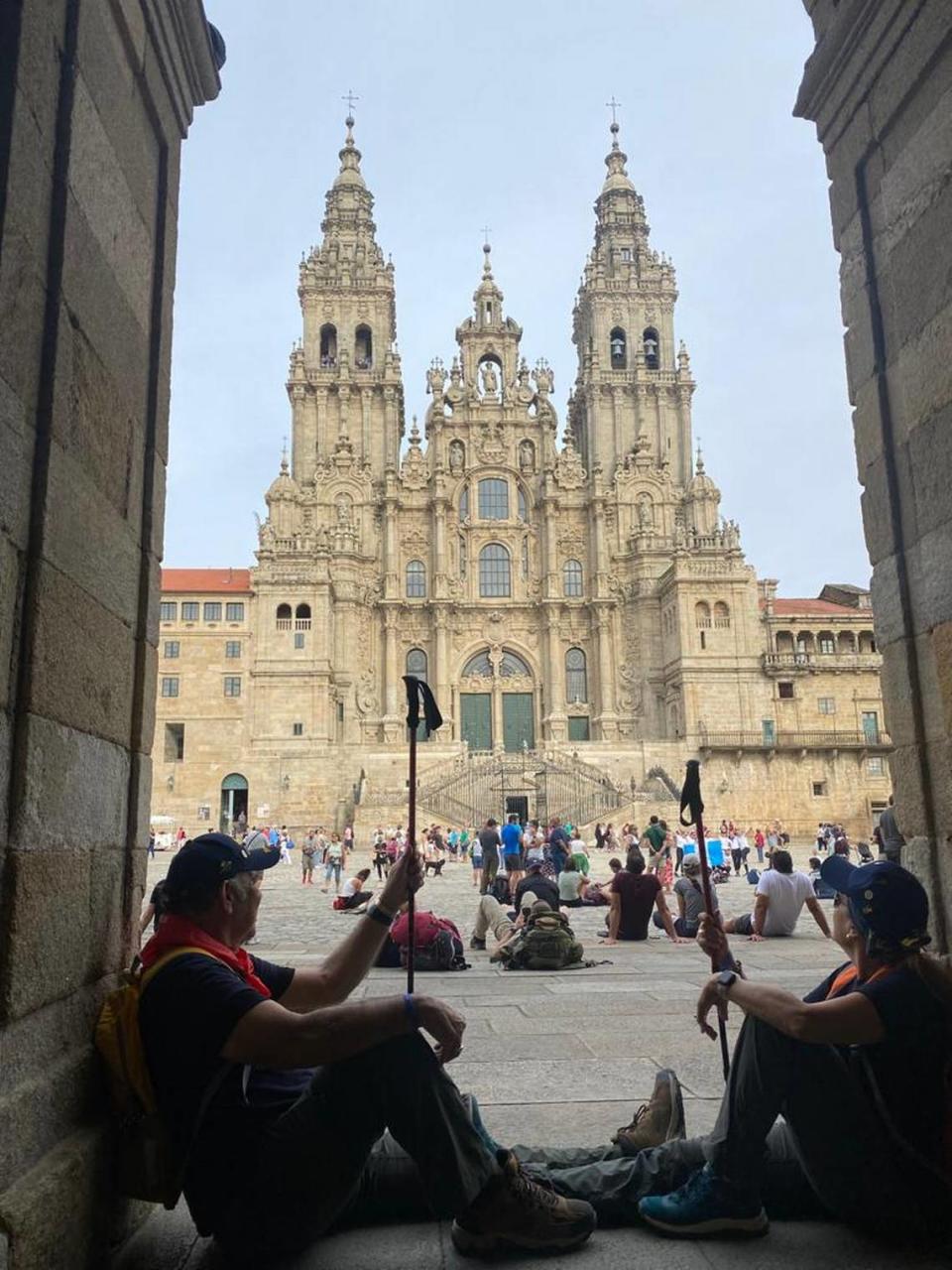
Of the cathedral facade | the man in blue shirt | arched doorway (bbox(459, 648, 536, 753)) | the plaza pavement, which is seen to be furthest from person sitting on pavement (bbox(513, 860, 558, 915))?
arched doorway (bbox(459, 648, 536, 753))

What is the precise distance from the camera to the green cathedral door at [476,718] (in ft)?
151

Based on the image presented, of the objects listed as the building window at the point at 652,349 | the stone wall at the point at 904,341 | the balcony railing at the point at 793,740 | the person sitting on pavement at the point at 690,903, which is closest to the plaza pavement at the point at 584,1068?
the person sitting on pavement at the point at 690,903

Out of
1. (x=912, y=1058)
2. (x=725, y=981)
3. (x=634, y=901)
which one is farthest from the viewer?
(x=634, y=901)

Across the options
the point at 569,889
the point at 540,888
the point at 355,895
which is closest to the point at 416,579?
the point at 569,889

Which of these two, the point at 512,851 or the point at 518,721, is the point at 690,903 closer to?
the point at 512,851

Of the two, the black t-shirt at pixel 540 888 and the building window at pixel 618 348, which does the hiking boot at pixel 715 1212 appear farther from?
the building window at pixel 618 348

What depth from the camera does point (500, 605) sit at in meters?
47.8

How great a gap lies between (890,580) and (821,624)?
45.1 metres

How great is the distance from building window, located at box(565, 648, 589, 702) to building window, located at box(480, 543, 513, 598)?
4.37 m

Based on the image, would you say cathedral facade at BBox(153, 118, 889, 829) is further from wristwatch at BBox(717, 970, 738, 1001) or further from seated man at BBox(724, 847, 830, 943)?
wristwatch at BBox(717, 970, 738, 1001)

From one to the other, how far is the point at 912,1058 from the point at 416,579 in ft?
151

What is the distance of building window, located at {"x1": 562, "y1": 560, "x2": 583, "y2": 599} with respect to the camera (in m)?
48.5

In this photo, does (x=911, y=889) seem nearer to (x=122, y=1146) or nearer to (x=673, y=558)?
(x=122, y=1146)

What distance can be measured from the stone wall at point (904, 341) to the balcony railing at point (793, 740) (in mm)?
38411
